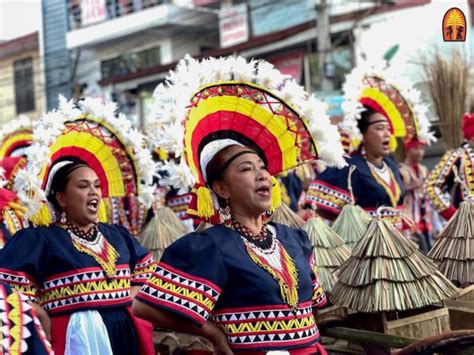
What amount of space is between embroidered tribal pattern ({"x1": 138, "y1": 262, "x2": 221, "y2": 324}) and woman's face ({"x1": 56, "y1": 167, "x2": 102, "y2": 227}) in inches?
53.7

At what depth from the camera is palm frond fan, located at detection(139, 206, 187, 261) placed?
6.26m

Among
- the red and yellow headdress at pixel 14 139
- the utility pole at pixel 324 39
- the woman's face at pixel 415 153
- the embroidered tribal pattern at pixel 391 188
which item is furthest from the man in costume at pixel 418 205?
the utility pole at pixel 324 39

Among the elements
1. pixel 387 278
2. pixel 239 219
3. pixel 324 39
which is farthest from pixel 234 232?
pixel 324 39

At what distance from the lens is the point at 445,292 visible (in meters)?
3.80

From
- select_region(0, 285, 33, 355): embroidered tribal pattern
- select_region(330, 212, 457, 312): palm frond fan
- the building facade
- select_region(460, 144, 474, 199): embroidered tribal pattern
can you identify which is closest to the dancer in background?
select_region(330, 212, 457, 312): palm frond fan

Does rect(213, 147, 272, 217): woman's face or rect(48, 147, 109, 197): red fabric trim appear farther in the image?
rect(48, 147, 109, 197): red fabric trim

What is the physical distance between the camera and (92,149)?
191 inches

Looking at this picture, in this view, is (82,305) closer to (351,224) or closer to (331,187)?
(351,224)

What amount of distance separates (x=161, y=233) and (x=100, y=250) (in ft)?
6.49

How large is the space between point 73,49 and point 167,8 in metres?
3.95

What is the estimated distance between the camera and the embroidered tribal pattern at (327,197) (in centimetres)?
629

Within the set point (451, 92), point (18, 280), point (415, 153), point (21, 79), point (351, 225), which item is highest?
point (21, 79)

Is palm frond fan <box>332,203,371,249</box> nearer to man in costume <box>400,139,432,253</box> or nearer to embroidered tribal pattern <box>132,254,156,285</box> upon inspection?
embroidered tribal pattern <box>132,254,156,285</box>

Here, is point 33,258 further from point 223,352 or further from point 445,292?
point 445,292
